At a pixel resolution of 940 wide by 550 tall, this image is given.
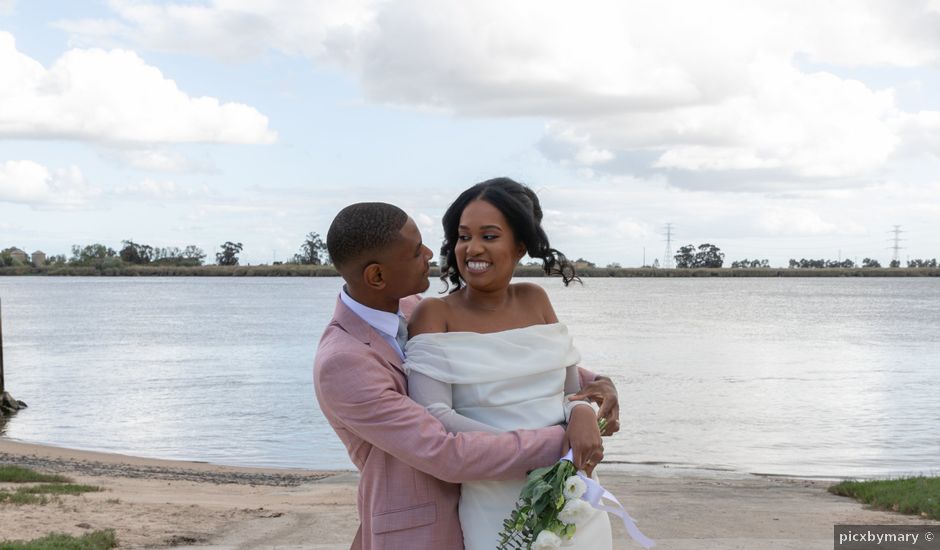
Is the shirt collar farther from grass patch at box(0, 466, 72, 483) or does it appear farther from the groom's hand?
grass patch at box(0, 466, 72, 483)

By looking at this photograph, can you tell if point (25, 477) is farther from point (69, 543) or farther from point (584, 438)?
point (584, 438)

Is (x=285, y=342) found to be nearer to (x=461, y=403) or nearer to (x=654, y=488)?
(x=654, y=488)

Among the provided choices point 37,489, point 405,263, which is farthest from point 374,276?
point 37,489

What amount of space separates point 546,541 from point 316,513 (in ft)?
25.6

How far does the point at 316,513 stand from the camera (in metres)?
9.98

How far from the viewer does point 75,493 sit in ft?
36.4

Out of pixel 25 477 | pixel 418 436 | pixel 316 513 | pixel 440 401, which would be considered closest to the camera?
pixel 418 436

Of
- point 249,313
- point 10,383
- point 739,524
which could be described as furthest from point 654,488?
point 249,313

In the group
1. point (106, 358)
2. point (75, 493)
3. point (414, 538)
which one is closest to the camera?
point (414, 538)

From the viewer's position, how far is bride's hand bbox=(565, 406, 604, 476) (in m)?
2.63

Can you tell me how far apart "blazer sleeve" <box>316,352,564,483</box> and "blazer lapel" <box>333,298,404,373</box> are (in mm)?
71

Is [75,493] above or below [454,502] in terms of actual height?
below

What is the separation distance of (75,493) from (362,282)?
9.61m

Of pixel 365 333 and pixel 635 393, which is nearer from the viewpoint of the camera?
pixel 365 333
